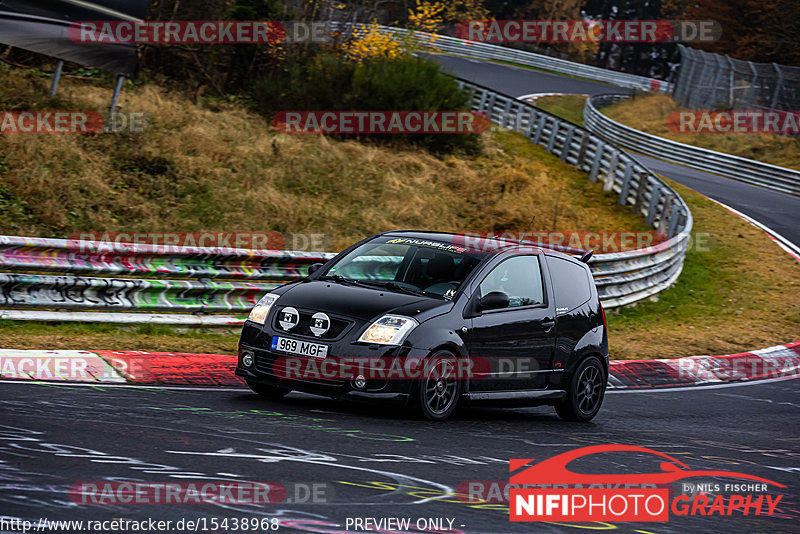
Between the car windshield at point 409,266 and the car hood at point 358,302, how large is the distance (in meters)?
0.22

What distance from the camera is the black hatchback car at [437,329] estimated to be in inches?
319

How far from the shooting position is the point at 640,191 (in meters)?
24.4

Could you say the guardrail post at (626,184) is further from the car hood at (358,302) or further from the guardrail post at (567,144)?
the car hood at (358,302)

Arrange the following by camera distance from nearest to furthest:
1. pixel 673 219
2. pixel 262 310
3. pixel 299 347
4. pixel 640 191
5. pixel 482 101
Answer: pixel 299 347, pixel 262 310, pixel 673 219, pixel 640 191, pixel 482 101

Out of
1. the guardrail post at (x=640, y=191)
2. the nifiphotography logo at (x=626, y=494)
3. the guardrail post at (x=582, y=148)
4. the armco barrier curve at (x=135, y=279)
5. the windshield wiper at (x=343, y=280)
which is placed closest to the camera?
the nifiphotography logo at (x=626, y=494)

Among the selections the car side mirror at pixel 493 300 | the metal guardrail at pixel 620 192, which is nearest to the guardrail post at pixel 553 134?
the metal guardrail at pixel 620 192

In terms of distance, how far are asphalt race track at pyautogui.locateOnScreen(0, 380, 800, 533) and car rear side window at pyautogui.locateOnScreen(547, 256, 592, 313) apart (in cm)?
122

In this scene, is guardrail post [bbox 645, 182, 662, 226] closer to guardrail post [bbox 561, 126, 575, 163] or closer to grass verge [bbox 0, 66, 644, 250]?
grass verge [bbox 0, 66, 644, 250]

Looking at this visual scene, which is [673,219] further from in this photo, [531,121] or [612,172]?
[531,121]

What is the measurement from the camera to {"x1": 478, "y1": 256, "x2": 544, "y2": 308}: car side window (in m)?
9.13

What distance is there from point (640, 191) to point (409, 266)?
53.8ft

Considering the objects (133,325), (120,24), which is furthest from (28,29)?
(133,325)

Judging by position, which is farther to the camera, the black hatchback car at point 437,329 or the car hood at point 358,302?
the car hood at point 358,302

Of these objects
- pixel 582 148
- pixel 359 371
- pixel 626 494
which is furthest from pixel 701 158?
pixel 626 494
